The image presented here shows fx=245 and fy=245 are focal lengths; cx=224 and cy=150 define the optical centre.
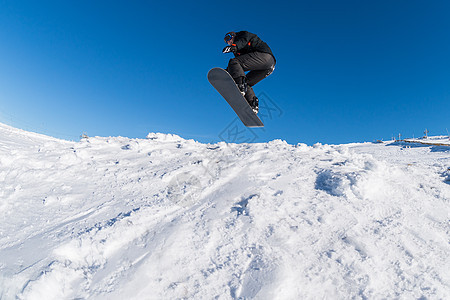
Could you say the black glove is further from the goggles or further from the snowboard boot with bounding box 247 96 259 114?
the snowboard boot with bounding box 247 96 259 114

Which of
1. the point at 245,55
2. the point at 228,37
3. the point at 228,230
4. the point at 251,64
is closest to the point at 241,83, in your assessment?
the point at 251,64

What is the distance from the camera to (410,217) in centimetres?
407

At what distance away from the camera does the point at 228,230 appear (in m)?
3.67

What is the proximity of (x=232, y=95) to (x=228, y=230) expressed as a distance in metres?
3.29

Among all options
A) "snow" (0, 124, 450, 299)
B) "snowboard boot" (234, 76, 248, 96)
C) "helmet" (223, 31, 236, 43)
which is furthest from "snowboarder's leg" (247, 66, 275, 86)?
"snow" (0, 124, 450, 299)

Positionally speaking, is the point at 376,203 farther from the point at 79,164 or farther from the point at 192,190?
the point at 79,164

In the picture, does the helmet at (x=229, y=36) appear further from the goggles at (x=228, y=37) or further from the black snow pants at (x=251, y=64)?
the black snow pants at (x=251, y=64)

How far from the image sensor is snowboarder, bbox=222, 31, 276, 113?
17.0ft

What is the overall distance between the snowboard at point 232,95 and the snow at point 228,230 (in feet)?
3.34

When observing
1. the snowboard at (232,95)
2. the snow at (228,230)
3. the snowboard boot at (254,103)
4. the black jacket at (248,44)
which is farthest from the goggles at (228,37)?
the snow at (228,230)

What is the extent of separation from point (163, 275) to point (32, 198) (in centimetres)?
380

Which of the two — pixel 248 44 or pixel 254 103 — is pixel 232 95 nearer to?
pixel 254 103

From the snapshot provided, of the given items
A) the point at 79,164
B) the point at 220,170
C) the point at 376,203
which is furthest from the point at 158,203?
the point at 376,203

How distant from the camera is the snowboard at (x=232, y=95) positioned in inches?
214
